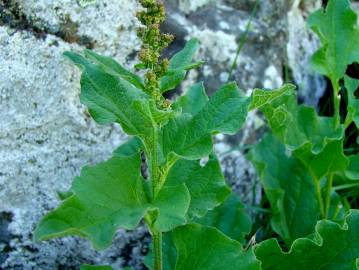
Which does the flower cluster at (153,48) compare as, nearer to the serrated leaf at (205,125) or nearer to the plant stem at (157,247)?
the serrated leaf at (205,125)

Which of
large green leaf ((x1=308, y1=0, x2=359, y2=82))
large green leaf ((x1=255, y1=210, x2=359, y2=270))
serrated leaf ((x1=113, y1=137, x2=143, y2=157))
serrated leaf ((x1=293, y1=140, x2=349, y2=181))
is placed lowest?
large green leaf ((x1=255, y1=210, x2=359, y2=270))

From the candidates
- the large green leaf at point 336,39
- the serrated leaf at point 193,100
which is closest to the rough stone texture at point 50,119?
the serrated leaf at point 193,100

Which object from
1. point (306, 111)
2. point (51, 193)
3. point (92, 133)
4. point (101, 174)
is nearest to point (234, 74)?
point (306, 111)

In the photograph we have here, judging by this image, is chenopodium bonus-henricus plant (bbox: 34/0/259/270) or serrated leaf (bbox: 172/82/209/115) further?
serrated leaf (bbox: 172/82/209/115)

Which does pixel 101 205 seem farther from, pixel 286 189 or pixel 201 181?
pixel 286 189

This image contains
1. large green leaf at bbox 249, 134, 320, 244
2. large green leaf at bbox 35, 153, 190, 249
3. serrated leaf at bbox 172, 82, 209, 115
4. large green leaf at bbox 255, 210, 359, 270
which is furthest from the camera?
large green leaf at bbox 249, 134, 320, 244

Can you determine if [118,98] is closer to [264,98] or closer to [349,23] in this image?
[264,98]

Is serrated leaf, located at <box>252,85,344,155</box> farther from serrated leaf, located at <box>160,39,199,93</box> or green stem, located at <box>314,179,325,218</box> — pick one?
serrated leaf, located at <box>160,39,199,93</box>

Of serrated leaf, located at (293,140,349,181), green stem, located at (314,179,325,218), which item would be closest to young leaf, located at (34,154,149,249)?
serrated leaf, located at (293,140,349,181)
